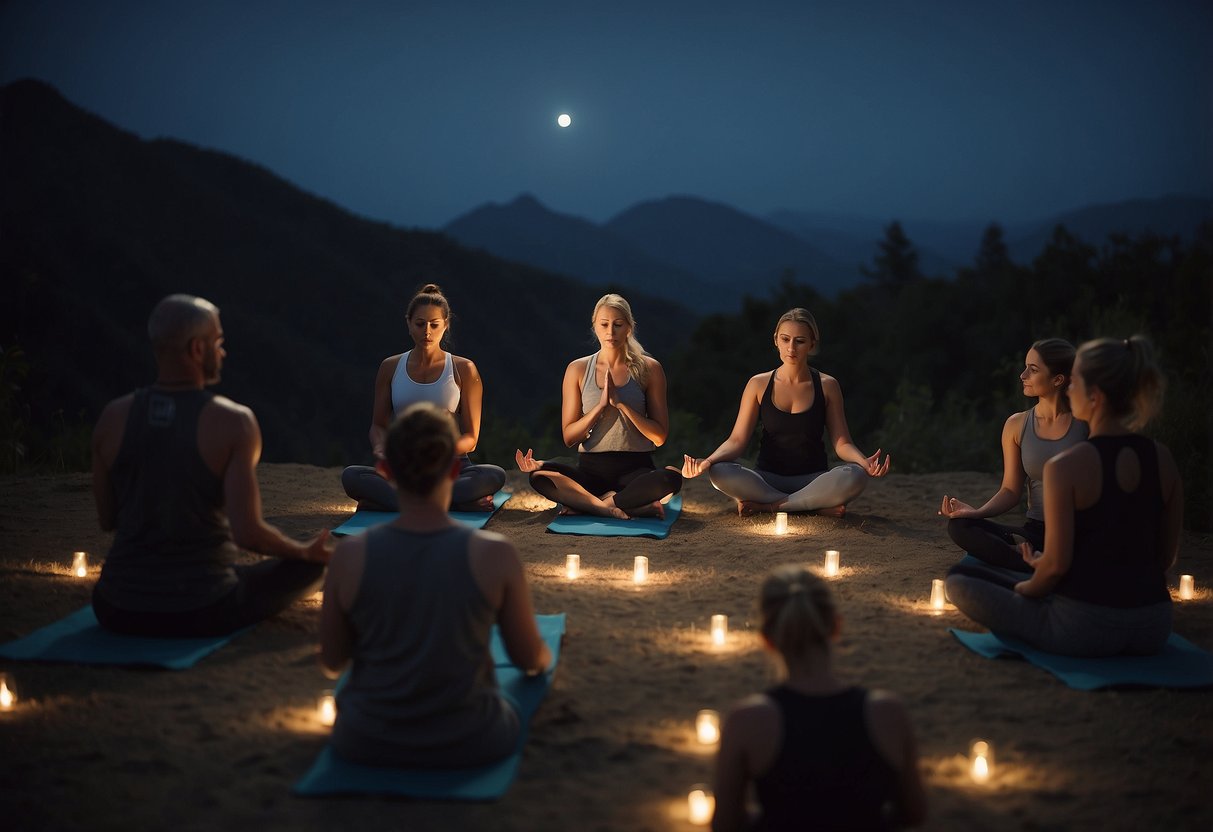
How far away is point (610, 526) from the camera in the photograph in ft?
22.4

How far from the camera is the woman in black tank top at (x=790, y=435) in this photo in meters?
7.05

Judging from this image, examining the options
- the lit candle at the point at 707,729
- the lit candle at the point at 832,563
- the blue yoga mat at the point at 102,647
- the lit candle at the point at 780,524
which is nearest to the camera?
the lit candle at the point at 707,729

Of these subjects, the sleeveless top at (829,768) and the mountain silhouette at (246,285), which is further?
the mountain silhouette at (246,285)

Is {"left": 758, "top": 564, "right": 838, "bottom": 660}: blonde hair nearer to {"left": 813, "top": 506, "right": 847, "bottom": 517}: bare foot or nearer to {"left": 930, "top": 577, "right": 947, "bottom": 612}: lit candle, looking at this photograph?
{"left": 930, "top": 577, "right": 947, "bottom": 612}: lit candle

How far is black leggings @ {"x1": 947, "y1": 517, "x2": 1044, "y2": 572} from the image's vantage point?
5363 millimetres

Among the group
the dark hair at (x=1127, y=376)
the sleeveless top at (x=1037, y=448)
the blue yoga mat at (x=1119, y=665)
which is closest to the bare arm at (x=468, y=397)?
the sleeveless top at (x=1037, y=448)

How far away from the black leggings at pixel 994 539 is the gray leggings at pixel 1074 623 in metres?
0.89

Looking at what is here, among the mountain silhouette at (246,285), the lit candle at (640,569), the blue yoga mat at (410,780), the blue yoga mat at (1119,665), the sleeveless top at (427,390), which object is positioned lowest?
the blue yoga mat at (410,780)

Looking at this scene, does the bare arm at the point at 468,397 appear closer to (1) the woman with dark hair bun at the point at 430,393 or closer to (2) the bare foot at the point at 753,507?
(1) the woman with dark hair bun at the point at 430,393

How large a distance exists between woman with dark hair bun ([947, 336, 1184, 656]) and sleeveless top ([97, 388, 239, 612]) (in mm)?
3255

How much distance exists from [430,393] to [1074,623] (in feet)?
14.0

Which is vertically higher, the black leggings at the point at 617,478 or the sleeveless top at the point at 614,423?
the sleeveless top at the point at 614,423

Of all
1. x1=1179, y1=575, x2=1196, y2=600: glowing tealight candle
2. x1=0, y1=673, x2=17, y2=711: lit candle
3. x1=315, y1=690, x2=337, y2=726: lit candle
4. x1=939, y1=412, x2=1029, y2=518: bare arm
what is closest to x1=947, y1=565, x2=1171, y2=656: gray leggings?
x1=939, y1=412, x2=1029, y2=518: bare arm

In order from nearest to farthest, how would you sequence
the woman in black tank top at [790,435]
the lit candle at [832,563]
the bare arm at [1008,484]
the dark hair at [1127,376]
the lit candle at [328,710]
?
the lit candle at [328,710] → the dark hair at [1127,376] → the bare arm at [1008,484] → the lit candle at [832,563] → the woman in black tank top at [790,435]
